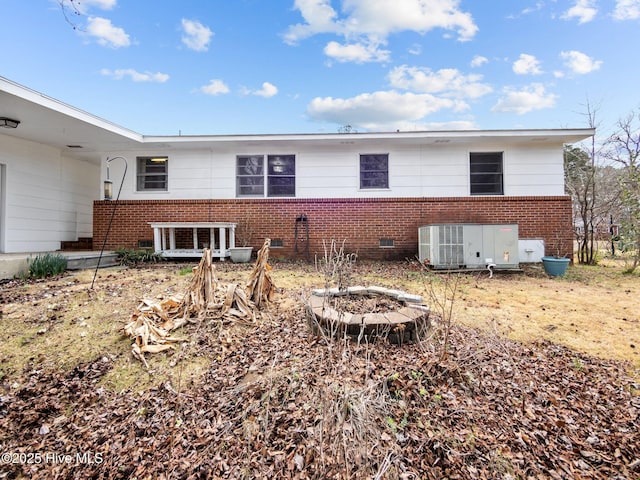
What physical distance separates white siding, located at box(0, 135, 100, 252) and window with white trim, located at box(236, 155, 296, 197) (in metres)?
5.20

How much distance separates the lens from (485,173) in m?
8.05

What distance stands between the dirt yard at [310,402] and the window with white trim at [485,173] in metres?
5.39

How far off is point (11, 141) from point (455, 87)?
14.3 m

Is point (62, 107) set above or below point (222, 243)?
above

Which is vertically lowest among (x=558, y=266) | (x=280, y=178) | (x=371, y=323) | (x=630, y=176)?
(x=371, y=323)

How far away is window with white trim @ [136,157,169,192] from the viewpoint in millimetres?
8508

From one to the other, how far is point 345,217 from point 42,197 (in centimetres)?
846

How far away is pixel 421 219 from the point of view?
316 inches

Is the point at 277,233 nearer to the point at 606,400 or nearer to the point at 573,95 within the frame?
the point at 606,400

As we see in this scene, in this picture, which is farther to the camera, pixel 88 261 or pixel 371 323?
pixel 88 261

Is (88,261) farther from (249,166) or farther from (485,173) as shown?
(485,173)

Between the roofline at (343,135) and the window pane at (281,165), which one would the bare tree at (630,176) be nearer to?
the roofline at (343,135)

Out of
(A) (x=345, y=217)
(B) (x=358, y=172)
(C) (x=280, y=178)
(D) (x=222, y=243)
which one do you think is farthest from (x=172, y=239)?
(B) (x=358, y=172)

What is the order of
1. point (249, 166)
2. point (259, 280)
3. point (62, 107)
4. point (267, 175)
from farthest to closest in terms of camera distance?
point (249, 166) < point (267, 175) < point (62, 107) < point (259, 280)
